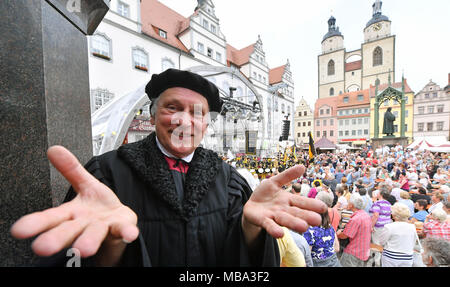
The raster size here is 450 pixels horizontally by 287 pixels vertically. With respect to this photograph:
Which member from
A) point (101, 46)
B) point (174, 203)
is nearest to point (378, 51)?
point (101, 46)

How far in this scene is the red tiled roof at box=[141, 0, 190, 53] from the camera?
14.2 metres

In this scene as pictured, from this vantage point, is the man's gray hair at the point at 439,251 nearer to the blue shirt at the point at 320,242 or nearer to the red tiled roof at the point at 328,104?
the blue shirt at the point at 320,242

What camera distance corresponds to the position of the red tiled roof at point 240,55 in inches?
951

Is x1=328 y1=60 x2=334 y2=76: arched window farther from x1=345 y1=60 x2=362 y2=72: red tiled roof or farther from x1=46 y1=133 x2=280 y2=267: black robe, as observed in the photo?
x1=46 y1=133 x2=280 y2=267: black robe

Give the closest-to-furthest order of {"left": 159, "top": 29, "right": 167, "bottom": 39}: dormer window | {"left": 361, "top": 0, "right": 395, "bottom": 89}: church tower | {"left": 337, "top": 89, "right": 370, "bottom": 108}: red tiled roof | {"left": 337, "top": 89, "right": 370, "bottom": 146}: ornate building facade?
{"left": 159, "top": 29, "right": 167, "bottom": 39}: dormer window → {"left": 337, "top": 89, "right": 370, "bottom": 146}: ornate building facade → {"left": 337, "top": 89, "right": 370, "bottom": 108}: red tiled roof → {"left": 361, "top": 0, "right": 395, "bottom": 89}: church tower

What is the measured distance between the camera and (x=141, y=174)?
1.10m

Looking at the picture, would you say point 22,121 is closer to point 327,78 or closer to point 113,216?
point 113,216

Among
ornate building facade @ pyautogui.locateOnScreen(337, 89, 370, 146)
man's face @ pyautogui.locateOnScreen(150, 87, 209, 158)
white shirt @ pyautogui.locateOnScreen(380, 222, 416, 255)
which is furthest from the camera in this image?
ornate building facade @ pyautogui.locateOnScreen(337, 89, 370, 146)

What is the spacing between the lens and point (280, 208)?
37.1 inches

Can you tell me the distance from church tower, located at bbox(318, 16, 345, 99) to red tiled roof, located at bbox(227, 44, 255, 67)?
32.6m

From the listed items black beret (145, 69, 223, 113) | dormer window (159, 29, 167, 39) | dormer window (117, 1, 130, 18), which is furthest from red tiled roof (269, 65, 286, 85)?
black beret (145, 69, 223, 113)

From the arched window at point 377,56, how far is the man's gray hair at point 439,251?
55.9 meters

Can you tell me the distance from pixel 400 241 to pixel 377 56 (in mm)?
56935
